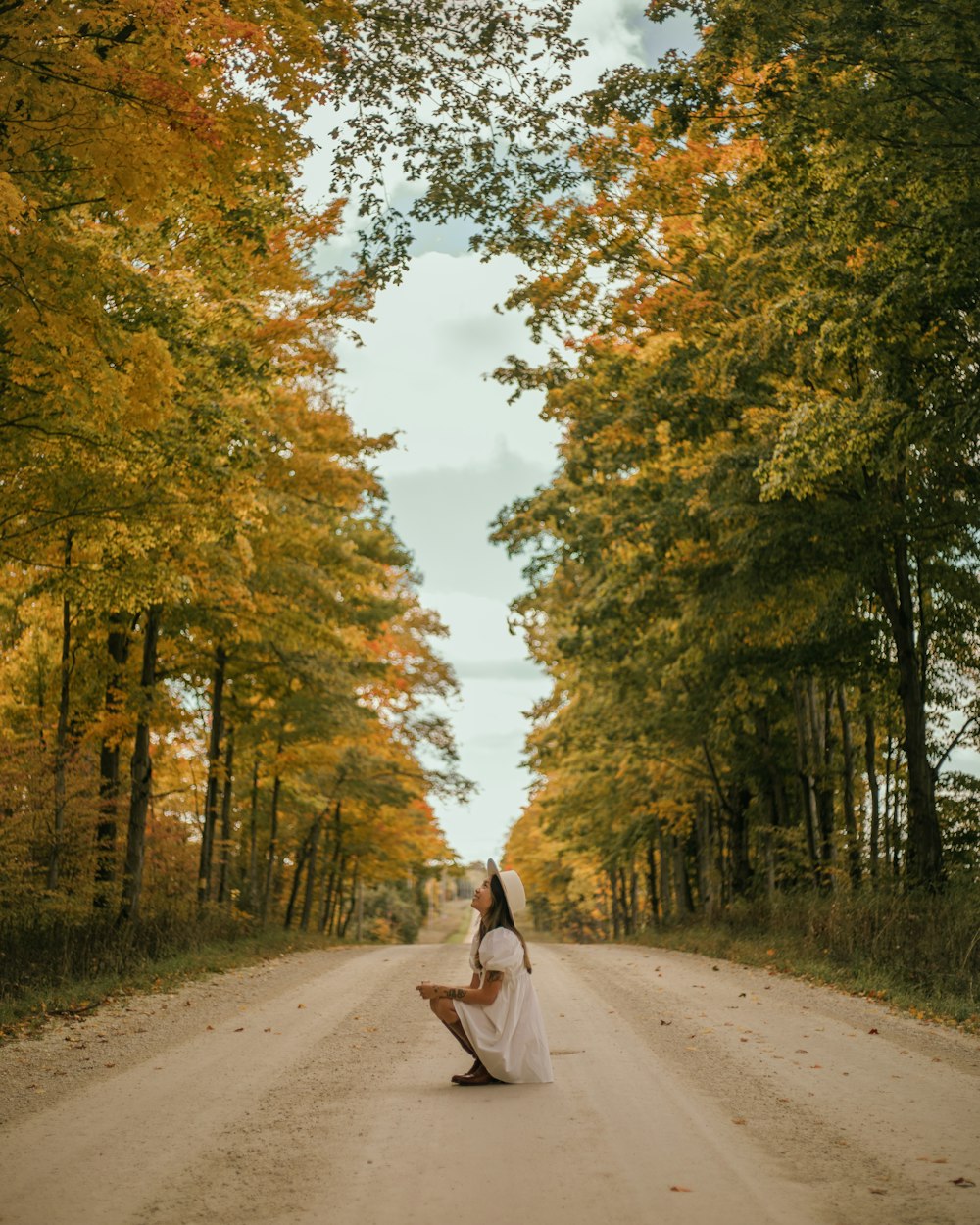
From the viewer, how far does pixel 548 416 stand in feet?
61.7

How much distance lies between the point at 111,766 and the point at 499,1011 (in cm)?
1361

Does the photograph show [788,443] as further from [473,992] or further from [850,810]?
[850,810]

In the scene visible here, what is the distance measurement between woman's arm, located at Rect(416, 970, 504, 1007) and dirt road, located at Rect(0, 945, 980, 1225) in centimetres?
56

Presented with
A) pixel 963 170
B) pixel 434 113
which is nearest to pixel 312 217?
Answer: pixel 434 113

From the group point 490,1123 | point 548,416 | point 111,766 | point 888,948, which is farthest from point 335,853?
point 490,1123

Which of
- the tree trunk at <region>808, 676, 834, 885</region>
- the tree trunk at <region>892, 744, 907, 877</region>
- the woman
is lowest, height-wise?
the woman

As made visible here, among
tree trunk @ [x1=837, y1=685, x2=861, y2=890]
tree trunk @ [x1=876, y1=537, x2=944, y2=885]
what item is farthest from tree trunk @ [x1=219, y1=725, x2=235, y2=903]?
tree trunk @ [x1=876, y1=537, x2=944, y2=885]

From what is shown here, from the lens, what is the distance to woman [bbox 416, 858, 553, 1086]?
748cm

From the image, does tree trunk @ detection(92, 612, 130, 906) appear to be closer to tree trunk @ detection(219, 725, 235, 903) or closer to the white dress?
tree trunk @ detection(219, 725, 235, 903)

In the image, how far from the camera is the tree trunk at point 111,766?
17.2 m

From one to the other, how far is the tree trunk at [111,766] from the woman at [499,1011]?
402 inches

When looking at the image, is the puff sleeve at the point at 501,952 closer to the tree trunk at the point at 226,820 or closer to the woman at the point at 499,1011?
the woman at the point at 499,1011

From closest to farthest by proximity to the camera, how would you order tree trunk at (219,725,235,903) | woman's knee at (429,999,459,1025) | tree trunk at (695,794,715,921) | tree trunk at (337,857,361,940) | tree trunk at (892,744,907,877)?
1. woman's knee at (429,999,459,1025)
2. tree trunk at (892,744,907,877)
3. tree trunk at (219,725,235,903)
4. tree trunk at (695,794,715,921)
5. tree trunk at (337,857,361,940)

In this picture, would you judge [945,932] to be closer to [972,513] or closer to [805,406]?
[972,513]
